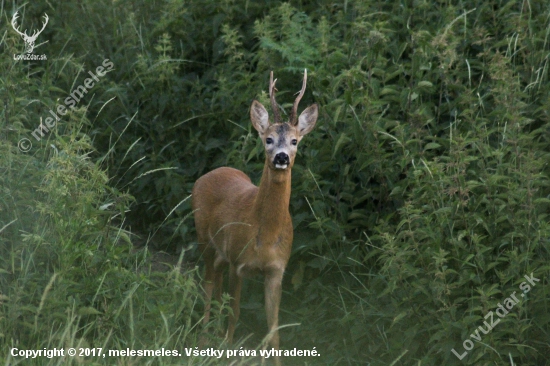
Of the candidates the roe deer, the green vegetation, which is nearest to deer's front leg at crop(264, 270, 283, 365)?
the roe deer

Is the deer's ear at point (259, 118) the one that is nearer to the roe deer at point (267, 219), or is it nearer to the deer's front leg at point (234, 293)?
the roe deer at point (267, 219)

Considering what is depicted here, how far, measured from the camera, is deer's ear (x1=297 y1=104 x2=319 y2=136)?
697cm

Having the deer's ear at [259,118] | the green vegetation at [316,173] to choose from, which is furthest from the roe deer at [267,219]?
the green vegetation at [316,173]

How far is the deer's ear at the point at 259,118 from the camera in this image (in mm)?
7031

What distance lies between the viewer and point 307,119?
700 cm

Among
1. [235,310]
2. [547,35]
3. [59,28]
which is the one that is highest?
[547,35]

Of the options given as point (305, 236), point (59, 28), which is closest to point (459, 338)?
point (305, 236)

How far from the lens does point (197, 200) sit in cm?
764

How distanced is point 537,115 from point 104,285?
3619 mm

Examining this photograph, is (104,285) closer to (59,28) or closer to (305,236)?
(305,236)

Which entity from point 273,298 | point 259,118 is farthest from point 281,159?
point 273,298

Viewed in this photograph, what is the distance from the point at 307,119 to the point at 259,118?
34 centimetres

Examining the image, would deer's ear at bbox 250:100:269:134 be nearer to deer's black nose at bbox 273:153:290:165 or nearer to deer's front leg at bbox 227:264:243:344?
deer's black nose at bbox 273:153:290:165

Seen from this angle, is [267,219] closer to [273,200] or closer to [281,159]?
[273,200]
